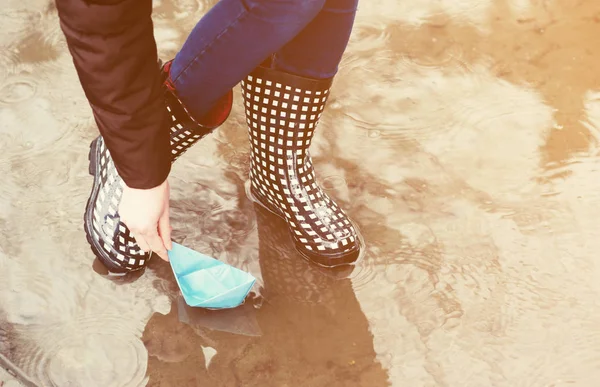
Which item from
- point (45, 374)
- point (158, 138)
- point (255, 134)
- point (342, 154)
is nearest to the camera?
point (158, 138)

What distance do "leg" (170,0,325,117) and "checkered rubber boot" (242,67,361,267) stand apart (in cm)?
12

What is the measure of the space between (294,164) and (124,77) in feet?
1.90

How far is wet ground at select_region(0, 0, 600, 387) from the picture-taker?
4.27 feet

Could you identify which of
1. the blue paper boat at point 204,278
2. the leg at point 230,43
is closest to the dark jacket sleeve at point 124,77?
the leg at point 230,43

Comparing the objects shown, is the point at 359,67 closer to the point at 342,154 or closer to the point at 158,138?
the point at 342,154

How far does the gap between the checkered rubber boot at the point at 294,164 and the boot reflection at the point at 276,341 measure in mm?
72

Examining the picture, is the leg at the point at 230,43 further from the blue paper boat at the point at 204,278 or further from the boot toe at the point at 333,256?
the boot toe at the point at 333,256

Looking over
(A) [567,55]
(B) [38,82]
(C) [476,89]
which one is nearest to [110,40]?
(B) [38,82]

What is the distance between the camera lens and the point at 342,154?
1.67 m

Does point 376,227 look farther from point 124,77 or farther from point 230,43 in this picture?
point 124,77

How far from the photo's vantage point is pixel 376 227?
5.05 ft

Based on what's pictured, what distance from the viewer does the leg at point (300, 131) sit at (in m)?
1.24

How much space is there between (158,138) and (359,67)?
1002mm

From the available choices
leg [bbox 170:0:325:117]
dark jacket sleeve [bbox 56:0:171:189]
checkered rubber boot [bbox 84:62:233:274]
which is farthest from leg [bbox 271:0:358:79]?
Result: dark jacket sleeve [bbox 56:0:171:189]
